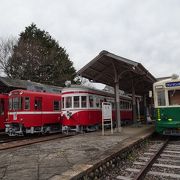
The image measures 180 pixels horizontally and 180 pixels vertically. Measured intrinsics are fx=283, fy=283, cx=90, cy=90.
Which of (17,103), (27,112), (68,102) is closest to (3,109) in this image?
(17,103)

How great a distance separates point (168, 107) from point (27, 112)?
793 centimetres

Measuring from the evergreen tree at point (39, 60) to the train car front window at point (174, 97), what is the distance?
25.7 meters

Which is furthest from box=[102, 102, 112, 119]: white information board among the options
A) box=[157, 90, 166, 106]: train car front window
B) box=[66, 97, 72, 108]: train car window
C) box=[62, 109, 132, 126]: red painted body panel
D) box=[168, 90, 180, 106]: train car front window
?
box=[168, 90, 180, 106]: train car front window

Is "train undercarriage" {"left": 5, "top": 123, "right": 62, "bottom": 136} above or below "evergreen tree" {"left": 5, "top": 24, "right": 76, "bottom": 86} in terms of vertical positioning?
below

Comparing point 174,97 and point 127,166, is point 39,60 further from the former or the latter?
point 127,166

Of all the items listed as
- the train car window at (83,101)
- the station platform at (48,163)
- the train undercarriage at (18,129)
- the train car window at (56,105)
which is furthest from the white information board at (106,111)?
the station platform at (48,163)

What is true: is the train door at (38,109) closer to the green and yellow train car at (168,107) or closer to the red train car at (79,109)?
the red train car at (79,109)

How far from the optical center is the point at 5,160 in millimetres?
7965

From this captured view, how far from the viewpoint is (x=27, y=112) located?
16391mm

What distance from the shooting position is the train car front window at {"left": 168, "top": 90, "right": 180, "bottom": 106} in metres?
13.6

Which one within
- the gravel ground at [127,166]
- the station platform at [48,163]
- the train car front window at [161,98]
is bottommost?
the gravel ground at [127,166]

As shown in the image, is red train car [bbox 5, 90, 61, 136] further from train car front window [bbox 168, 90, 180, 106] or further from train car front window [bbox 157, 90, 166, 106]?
train car front window [bbox 168, 90, 180, 106]

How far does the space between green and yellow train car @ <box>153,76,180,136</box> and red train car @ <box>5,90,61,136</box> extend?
715 centimetres

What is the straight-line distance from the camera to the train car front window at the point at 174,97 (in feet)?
44.7
